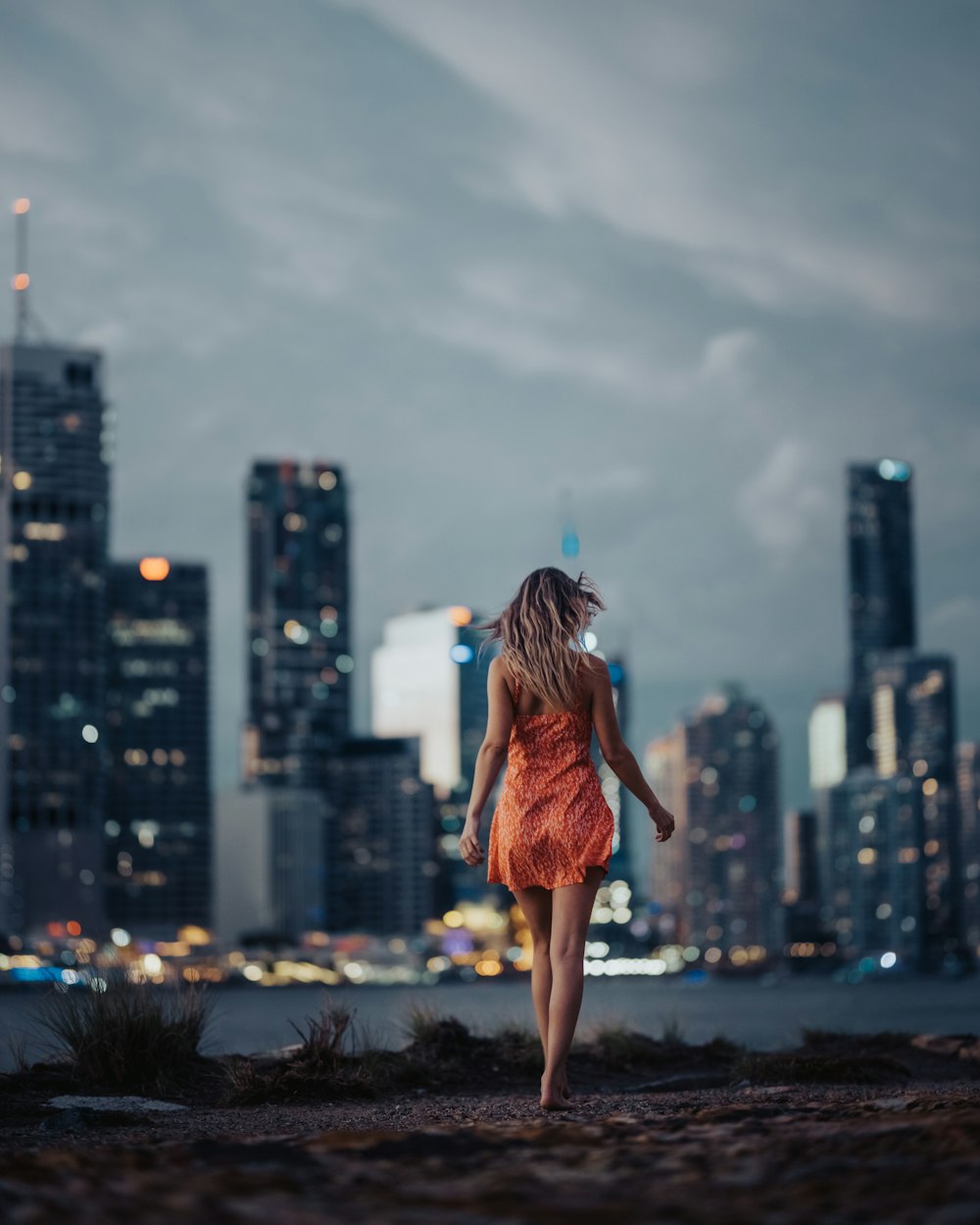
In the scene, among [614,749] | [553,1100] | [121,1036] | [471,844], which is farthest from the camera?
[121,1036]

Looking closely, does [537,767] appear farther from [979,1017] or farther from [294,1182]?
[979,1017]

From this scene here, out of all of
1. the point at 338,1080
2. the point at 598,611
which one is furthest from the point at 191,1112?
the point at 598,611

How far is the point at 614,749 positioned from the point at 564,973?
3.16 feet

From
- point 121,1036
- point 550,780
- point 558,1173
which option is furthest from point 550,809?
point 121,1036

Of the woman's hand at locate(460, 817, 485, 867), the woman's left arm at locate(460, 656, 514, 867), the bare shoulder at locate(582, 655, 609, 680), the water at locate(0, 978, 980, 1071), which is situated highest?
the bare shoulder at locate(582, 655, 609, 680)

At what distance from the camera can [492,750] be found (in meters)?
7.21

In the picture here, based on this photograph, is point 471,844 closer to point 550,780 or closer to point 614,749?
point 550,780

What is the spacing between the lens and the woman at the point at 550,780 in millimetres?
7133

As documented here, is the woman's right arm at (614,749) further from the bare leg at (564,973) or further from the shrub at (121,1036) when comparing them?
the shrub at (121,1036)

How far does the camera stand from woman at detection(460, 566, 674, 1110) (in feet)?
23.4

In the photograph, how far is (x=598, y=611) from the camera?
7.41 m

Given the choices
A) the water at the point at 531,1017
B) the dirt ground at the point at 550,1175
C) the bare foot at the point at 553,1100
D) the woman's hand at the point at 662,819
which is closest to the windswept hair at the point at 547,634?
the woman's hand at the point at 662,819

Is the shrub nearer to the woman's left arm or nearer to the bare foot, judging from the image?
the bare foot

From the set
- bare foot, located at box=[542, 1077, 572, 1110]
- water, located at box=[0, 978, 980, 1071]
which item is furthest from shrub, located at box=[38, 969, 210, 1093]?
bare foot, located at box=[542, 1077, 572, 1110]
